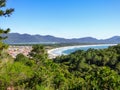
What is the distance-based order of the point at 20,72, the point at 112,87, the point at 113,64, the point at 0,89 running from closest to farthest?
the point at 112,87
the point at 0,89
the point at 20,72
the point at 113,64

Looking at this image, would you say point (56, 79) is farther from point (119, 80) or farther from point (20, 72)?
point (119, 80)

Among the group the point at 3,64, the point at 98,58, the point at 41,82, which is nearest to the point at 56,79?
the point at 41,82

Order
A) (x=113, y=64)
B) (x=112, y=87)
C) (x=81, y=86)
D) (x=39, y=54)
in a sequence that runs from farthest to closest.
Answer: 1. (x=113, y=64)
2. (x=39, y=54)
3. (x=81, y=86)
4. (x=112, y=87)

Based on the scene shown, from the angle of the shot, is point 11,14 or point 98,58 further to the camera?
point 98,58

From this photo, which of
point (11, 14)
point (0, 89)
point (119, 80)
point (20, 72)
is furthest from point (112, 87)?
point (11, 14)

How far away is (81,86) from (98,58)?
78796 millimetres

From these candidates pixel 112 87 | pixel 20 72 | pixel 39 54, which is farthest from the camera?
pixel 39 54

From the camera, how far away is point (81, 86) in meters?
22.1

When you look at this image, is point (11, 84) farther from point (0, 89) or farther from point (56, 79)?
point (56, 79)

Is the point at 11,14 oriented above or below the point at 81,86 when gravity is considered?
above

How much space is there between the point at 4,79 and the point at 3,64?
287 centimetres

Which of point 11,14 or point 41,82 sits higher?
point 11,14

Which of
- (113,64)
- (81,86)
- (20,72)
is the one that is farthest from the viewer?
(113,64)

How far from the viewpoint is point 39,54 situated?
65.2 meters
